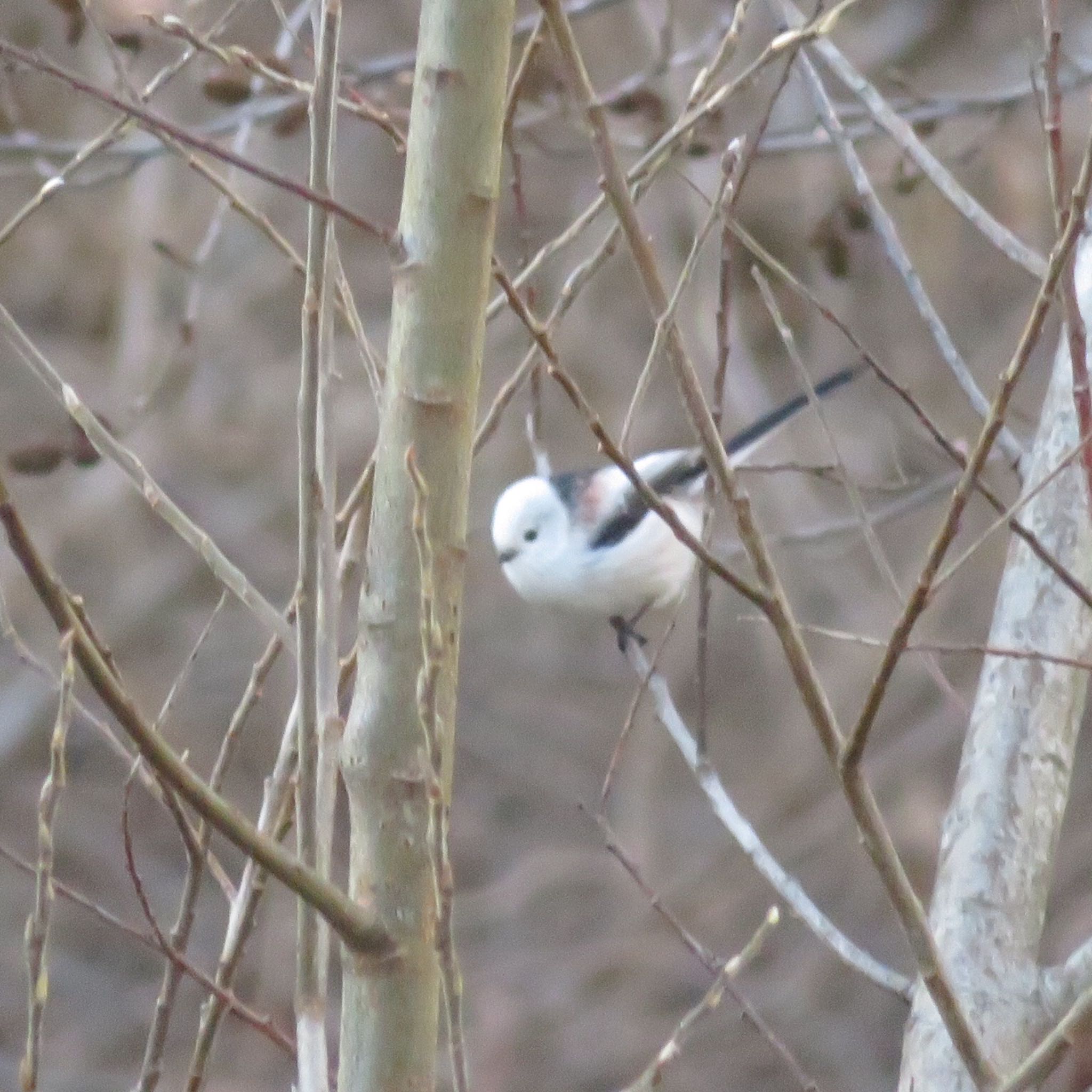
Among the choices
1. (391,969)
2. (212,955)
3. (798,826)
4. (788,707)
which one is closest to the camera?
(391,969)

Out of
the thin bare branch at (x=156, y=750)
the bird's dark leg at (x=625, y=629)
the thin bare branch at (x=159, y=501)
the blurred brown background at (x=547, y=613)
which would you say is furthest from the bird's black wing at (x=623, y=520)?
the thin bare branch at (x=156, y=750)

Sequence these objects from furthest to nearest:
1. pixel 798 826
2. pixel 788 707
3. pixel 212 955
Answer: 1. pixel 212 955
2. pixel 788 707
3. pixel 798 826

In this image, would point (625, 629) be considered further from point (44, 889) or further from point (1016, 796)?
point (44, 889)

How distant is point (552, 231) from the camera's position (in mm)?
5547

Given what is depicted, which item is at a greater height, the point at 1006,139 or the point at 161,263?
the point at 161,263

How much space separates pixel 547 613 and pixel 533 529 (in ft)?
6.86

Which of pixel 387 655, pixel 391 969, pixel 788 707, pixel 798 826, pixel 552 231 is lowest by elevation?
pixel 391 969

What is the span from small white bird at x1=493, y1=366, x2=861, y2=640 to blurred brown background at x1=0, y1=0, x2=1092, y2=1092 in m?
1.22

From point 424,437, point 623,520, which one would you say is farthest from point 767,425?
point 424,437

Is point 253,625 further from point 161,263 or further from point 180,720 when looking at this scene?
point 161,263

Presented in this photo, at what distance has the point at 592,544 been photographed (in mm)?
3432

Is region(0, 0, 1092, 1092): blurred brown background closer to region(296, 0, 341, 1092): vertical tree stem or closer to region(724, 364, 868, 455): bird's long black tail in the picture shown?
region(724, 364, 868, 455): bird's long black tail

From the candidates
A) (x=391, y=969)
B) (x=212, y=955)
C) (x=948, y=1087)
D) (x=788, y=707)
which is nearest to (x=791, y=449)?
(x=788, y=707)

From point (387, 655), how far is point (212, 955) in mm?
5236
